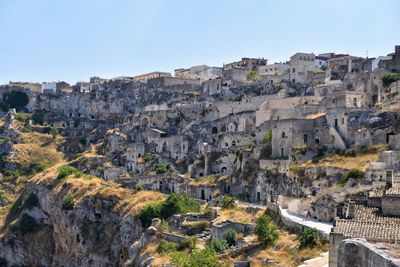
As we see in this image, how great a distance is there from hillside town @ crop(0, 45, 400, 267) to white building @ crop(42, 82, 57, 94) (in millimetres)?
6259

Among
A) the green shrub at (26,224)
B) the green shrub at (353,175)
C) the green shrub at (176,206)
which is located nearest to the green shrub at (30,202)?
the green shrub at (26,224)

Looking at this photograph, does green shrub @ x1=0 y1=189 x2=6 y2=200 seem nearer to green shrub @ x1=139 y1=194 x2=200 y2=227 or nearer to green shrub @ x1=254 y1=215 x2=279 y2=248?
green shrub @ x1=139 y1=194 x2=200 y2=227

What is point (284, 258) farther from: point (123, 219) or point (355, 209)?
point (123, 219)

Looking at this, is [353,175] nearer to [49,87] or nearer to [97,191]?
[97,191]

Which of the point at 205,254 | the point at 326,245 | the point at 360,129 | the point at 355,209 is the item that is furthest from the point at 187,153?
the point at 355,209

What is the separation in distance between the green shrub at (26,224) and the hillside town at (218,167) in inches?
11.2

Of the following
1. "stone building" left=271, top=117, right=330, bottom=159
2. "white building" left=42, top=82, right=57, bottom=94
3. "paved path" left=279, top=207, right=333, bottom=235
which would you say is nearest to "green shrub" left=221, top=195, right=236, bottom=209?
"stone building" left=271, top=117, right=330, bottom=159

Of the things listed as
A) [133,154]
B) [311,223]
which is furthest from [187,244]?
[133,154]

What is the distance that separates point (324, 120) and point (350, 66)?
1982 centimetres

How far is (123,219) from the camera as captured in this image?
1759 inches

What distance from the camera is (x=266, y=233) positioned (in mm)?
28203

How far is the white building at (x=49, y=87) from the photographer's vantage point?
92.6 metres

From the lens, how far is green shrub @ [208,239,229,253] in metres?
30.0

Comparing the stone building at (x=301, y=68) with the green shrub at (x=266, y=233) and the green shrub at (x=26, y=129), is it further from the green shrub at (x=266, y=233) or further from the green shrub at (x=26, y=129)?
the green shrub at (x=26, y=129)
